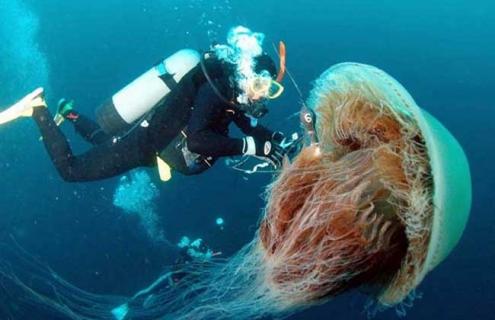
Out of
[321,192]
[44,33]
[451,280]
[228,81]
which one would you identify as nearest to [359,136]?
[321,192]

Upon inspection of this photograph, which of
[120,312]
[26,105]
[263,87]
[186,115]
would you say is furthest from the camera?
[120,312]

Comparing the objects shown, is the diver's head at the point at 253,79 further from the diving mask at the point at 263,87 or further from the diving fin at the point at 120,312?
the diving fin at the point at 120,312

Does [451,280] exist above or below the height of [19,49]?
below

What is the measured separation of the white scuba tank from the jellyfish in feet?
9.16

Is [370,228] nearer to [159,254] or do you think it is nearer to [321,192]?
[321,192]

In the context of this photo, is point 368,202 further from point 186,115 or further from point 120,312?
point 120,312

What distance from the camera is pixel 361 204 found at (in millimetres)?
3283

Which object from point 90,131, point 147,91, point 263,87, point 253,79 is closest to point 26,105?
point 90,131

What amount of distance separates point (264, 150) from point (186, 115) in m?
1.15

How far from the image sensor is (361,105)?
12.0 ft

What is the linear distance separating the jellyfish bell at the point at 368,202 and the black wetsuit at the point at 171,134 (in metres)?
1.66

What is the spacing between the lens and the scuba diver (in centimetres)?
518

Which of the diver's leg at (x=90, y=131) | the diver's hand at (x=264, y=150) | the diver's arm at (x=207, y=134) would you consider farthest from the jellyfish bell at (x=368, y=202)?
the diver's leg at (x=90, y=131)

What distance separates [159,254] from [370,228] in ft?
41.0
